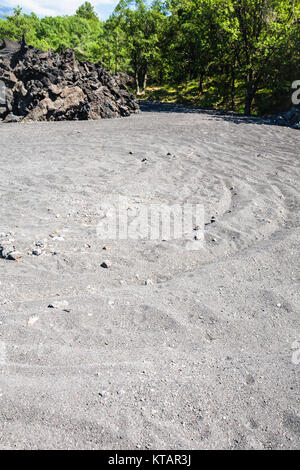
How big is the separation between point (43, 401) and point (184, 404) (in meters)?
1.11

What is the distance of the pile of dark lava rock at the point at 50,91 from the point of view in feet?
51.7

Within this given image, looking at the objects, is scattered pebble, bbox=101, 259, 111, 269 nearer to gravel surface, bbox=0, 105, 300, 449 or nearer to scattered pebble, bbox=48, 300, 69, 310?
gravel surface, bbox=0, 105, 300, 449

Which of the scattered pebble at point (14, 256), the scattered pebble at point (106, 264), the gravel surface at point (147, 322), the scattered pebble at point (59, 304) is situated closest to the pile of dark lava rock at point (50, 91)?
the gravel surface at point (147, 322)

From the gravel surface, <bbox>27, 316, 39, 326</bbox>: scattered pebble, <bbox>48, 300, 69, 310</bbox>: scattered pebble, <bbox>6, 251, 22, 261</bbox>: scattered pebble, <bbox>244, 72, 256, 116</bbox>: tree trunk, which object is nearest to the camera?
the gravel surface

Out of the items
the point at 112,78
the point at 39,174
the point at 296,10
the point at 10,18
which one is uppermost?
the point at 10,18

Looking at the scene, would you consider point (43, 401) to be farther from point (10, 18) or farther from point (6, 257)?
point (10, 18)

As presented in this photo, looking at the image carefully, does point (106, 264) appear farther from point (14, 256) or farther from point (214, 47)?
point (214, 47)

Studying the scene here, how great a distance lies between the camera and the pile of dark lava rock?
1575 centimetres

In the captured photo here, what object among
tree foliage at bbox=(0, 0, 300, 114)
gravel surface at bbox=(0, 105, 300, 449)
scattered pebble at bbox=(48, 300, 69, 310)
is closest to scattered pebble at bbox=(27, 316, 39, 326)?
gravel surface at bbox=(0, 105, 300, 449)

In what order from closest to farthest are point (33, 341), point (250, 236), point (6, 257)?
point (33, 341)
point (6, 257)
point (250, 236)

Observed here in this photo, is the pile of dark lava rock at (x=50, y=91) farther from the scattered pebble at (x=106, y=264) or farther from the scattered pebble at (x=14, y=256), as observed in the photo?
the scattered pebble at (x=106, y=264)

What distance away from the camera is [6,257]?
13.3 ft

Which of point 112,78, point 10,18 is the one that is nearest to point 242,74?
point 112,78

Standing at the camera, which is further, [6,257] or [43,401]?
[6,257]
